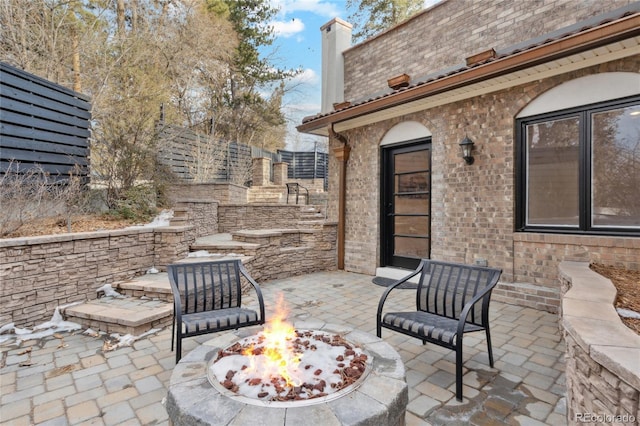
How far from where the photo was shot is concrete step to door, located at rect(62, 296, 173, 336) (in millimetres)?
3150

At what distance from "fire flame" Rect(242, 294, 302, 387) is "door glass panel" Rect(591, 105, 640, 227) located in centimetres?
372

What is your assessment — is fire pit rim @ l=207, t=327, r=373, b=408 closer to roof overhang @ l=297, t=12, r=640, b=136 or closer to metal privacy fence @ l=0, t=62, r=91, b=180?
roof overhang @ l=297, t=12, r=640, b=136

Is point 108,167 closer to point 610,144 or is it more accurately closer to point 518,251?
point 518,251

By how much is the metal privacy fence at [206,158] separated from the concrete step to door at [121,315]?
468 centimetres

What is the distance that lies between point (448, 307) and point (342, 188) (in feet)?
12.2

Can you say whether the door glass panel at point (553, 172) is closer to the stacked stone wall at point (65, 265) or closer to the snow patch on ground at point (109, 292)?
the stacked stone wall at point (65, 265)

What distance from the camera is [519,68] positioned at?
3.59 meters

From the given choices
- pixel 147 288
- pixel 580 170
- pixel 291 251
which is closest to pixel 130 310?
pixel 147 288

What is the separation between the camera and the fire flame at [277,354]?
173 cm

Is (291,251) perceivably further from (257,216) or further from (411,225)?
(257,216)

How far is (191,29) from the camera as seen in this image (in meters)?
11.3

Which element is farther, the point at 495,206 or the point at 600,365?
the point at 495,206

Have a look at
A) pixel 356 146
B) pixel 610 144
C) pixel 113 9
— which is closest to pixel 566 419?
pixel 610 144

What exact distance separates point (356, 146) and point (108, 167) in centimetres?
443
